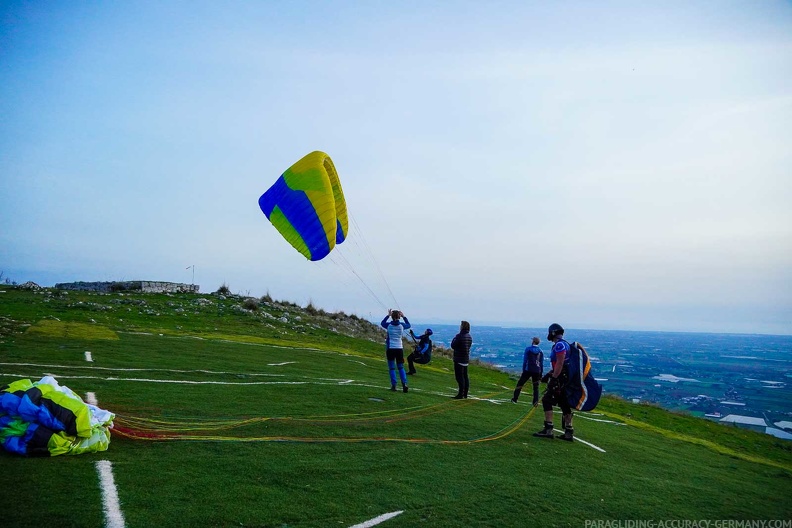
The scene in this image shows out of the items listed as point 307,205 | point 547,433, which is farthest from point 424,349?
point 547,433

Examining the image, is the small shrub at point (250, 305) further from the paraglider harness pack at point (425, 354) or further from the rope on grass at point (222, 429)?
the rope on grass at point (222, 429)

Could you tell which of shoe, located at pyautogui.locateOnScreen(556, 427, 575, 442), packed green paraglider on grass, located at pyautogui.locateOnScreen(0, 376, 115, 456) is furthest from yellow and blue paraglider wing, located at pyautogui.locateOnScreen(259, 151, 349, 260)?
packed green paraglider on grass, located at pyautogui.locateOnScreen(0, 376, 115, 456)

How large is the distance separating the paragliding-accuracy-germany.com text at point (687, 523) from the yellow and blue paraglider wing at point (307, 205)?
37.5 feet

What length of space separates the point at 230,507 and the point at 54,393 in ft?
10.3

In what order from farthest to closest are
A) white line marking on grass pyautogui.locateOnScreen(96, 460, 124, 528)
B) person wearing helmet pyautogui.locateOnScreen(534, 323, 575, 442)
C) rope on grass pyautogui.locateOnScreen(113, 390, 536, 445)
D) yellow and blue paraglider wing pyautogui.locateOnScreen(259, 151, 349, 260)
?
yellow and blue paraglider wing pyautogui.locateOnScreen(259, 151, 349, 260) → person wearing helmet pyautogui.locateOnScreen(534, 323, 575, 442) → rope on grass pyautogui.locateOnScreen(113, 390, 536, 445) → white line marking on grass pyautogui.locateOnScreen(96, 460, 124, 528)

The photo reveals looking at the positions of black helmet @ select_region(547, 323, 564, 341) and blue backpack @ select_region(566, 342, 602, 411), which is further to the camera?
black helmet @ select_region(547, 323, 564, 341)

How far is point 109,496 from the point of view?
5.79m

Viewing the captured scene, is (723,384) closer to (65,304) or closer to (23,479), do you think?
(65,304)

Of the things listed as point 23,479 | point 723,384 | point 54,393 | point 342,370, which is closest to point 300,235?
point 342,370

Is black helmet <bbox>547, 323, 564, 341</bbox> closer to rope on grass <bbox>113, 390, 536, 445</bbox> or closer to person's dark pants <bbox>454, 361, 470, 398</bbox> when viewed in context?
rope on grass <bbox>113, 390, 536, 445</bbox>

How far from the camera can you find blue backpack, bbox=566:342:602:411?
10.6 meters

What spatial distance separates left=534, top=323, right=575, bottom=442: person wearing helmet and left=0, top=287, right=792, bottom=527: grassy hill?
1.57 ft

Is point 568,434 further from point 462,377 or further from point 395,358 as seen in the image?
point 395,358

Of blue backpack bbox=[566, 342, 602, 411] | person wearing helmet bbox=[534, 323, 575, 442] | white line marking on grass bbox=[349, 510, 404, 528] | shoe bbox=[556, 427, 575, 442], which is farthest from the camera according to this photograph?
shoe bbox=[556, 427, 575, 442]
